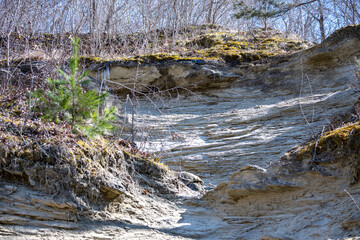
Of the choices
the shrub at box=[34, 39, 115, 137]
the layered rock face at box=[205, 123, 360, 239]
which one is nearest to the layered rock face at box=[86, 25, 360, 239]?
the layered rock face at box=[205, 123, 360, 239]

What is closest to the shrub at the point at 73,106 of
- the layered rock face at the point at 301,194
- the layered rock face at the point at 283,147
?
the layered rock face at the point at 283,147

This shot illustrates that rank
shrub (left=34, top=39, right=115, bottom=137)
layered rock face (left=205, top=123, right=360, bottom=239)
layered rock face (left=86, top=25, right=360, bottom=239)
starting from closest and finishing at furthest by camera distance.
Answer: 1. layered rock face (left=205, top=123, right=360, bottom=239)
2. layered rock face (left=86, top=25, right=360, bottom=239)
3. shrub (left=34, top=39, right=115, bottom=137)

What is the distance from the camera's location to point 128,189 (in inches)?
198

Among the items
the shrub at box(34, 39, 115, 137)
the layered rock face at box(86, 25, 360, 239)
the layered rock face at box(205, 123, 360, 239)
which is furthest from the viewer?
the shrub at box(34, 39, 115, 137)

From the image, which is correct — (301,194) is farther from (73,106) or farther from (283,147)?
(73,106)

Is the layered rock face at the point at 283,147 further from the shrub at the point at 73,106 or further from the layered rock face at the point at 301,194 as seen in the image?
the shrub at the point at 73,106

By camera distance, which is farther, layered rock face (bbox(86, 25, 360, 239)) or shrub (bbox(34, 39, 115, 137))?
shrub (bbox(34, 39, 115, 137))

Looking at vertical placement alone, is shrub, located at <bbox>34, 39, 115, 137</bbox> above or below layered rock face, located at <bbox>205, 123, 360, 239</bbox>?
above

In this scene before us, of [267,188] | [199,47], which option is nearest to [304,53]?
[199,47]

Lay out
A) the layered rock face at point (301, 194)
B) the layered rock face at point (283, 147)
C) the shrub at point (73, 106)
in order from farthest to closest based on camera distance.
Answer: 1. the shrub at point (73, 106)
2. the layered rock face at point (283, 147)
3. the layered rock face at point (301, 194)

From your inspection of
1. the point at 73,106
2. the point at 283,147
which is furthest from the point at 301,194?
the point at 73,106

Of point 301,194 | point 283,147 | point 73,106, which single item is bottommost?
point 301,194

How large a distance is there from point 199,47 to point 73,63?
611cm

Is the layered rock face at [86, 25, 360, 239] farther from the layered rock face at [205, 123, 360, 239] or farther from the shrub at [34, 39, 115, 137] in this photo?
the shrub at [34, 39, 115, 137]
